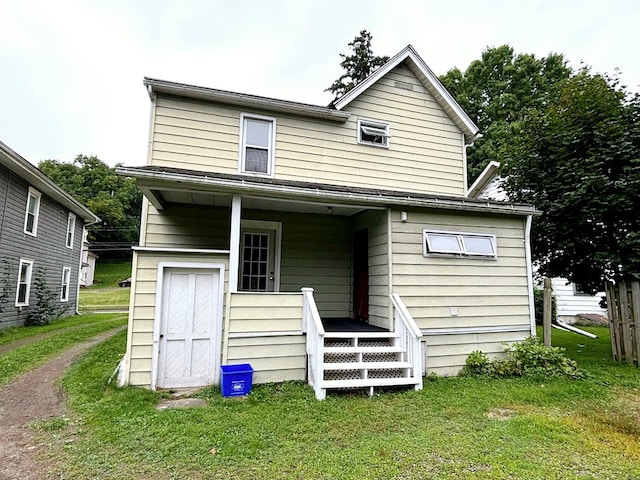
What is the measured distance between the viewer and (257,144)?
7969 millimetres

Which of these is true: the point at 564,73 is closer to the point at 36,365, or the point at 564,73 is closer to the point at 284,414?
the point at 284,414

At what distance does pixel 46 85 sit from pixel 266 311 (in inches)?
955

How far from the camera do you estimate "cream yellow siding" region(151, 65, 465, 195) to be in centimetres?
746

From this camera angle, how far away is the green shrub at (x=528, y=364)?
20.3 feet

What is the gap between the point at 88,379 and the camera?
5.86m

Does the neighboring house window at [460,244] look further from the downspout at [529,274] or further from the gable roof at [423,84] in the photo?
the gable roof at [423,84]

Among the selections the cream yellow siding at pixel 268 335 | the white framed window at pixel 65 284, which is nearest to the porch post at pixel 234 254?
the cream yellow siding at pixel 268 335

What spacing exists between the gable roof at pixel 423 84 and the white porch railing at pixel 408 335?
528 cm

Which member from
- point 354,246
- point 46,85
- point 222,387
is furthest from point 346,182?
point 46,85

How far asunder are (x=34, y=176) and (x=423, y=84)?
42.1 ft

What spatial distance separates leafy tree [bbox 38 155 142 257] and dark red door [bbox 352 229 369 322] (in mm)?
39567

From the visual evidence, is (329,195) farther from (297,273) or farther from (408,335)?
(408,335)

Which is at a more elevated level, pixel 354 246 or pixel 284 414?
pixel 354 246

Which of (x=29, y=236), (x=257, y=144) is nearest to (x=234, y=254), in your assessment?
(x=257, y=144)
